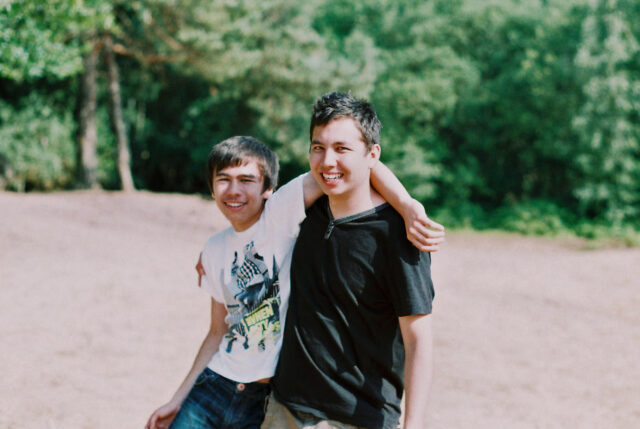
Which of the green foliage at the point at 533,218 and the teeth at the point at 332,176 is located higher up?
the teeth at the point at 332,176

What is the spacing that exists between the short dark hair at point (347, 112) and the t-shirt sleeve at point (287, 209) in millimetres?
249

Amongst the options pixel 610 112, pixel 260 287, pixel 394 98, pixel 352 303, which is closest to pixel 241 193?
pixel 260 287

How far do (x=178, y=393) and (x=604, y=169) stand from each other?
1638 cm

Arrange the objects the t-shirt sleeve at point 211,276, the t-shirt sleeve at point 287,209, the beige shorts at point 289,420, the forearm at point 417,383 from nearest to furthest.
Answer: the forearm at point 417,383
the beige shorts at point 289,420
the t-shirt sleeve at point 287,209
the t-shirt sleeve at point 211,276

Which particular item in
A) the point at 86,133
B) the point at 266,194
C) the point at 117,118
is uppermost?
the point at 117,118

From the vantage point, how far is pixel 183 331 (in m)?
6.05

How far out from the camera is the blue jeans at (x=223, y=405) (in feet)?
7.14

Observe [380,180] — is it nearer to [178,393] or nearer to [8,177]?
[178,393]

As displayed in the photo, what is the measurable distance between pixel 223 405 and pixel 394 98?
18.6 metres

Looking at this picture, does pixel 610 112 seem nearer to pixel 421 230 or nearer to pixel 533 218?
pixel 533 218

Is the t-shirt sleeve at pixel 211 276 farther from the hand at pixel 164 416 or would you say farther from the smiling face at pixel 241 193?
the hand at pixel 164 416

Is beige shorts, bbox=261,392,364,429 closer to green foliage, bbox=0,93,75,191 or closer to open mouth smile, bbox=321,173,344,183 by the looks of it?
open mouth smile, bbox=321,173,344,183

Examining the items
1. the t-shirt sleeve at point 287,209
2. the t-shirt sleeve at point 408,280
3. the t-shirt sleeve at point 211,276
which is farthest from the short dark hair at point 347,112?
the t-shirt sleeve at point 211,276

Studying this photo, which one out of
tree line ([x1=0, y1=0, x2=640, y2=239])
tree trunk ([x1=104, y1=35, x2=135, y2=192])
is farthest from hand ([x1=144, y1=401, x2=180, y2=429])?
tree trunk ([x1=104, y1=35, x2=135, y2=192])
